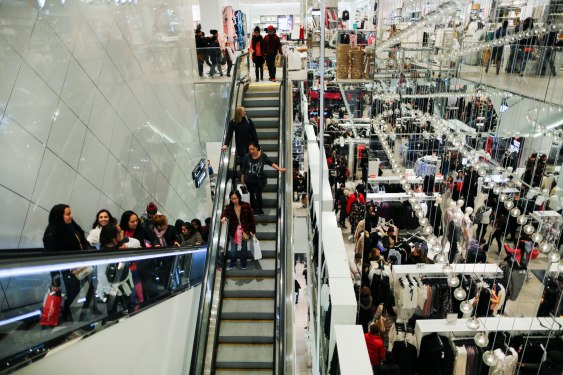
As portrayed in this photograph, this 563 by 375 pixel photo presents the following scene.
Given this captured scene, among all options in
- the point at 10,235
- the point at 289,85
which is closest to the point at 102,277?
the point at 10,235

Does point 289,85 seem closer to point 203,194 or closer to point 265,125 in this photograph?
point 265,125

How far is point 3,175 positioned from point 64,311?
76.2 inches

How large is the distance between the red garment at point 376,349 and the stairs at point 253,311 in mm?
1453

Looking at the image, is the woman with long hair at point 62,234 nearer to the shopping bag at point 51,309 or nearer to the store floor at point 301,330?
the shopping bag at point 51,309

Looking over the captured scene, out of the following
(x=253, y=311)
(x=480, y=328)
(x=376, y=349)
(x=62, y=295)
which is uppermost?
(x=62, y=295)

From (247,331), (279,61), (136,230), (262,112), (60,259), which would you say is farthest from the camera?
(279,61)

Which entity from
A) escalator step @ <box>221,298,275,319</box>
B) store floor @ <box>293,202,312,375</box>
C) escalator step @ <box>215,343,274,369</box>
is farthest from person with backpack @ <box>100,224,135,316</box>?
store floor @ <box>293,202,312,375</box>

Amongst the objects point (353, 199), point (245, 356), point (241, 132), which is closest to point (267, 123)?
point (241, 132)

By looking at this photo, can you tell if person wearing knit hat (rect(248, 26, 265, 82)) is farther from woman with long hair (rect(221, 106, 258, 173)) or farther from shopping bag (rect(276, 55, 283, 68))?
woman with long hair (rect(221, 106, 258, 173))

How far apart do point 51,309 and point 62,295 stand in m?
0.12

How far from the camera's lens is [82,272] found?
122 inches

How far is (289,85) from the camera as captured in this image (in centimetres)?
973

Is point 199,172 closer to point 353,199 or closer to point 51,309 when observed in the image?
point 353,199

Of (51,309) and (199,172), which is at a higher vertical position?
(51,309)
